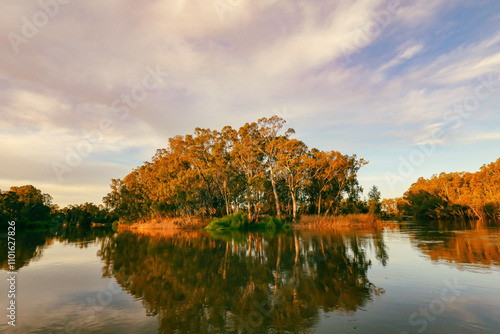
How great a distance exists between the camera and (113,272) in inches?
515

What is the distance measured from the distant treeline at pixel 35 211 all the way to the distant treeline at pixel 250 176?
33.8m

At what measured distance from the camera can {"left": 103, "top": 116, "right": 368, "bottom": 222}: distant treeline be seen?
162 ft

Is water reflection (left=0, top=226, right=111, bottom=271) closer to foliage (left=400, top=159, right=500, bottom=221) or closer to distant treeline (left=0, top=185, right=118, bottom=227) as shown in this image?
distant treeline (left=0, top=185, right=118, bottom=227)

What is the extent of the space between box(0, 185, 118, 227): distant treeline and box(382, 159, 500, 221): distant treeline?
10106 cm

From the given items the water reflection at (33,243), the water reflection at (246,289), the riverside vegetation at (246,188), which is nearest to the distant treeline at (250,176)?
the riverside vegetation at (246,188)

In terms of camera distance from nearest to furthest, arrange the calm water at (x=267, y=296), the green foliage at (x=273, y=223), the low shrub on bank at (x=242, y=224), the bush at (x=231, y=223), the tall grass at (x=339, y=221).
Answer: the calm water at (x=267, y=296)
the tall grass at (x=339, y=221)
the green foliage at (x=273, y=223)
the low shrub on bank at (x=242, y=224)
the bush at (x=231, y=223)

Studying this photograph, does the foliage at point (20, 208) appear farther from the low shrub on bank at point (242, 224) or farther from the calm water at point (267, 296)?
the calm water at point (267, 296)

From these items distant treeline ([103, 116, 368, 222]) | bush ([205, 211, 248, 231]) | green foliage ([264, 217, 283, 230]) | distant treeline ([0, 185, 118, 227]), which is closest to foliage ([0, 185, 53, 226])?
distant treeline ([0, 185, 118, 227])

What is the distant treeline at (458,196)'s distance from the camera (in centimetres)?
6800

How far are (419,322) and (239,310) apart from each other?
4.47 meters

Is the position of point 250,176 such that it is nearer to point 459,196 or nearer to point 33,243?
point 33,243

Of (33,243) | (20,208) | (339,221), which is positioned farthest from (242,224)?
(20,208)

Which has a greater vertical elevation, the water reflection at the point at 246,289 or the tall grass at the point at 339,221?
the tall grass at the point at 339,221

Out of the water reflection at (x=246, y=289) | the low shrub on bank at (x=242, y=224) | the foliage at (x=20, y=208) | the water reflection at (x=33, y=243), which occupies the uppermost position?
the foliage at (x=20, y=208)
